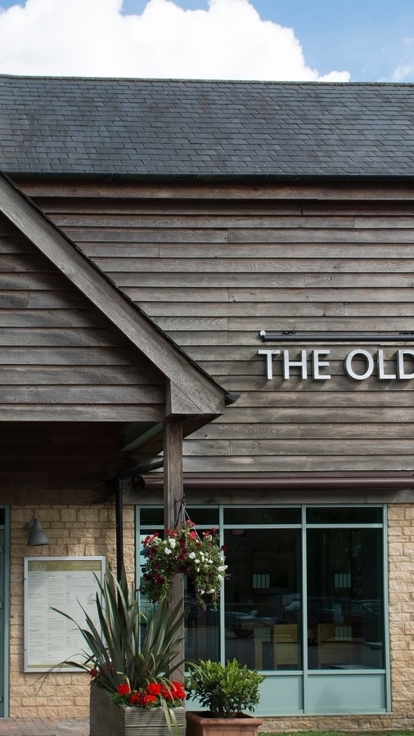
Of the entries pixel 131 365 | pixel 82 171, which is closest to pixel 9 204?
pixel 131 365

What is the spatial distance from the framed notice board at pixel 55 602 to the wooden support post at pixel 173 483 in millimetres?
4322

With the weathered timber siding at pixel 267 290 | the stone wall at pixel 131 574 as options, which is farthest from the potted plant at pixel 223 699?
the weathered timber siding at pixel 267 290

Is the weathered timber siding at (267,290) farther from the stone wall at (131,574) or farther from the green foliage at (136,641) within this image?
the green foliage at (136,641)

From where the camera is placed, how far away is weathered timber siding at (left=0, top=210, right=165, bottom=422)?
8.98 meters

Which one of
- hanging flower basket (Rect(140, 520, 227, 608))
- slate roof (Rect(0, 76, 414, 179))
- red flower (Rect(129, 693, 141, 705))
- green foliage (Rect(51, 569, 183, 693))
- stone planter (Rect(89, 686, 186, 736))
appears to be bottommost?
stone planter (Rect(89, 686, 186, 736))

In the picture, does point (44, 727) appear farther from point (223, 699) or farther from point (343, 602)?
point (343, 602)

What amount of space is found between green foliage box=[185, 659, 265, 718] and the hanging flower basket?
922 mm

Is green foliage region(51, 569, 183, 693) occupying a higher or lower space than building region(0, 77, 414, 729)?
lower

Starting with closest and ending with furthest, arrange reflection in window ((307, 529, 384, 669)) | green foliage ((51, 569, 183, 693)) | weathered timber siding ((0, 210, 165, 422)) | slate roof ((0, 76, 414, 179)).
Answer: green foliage ((51, 569, 183, 693))
weathered timber siding ((0, 210, 165, 422))
reflection in window ((307, 529, 384, 669))
slate roof ((0, 76, 414, 179))

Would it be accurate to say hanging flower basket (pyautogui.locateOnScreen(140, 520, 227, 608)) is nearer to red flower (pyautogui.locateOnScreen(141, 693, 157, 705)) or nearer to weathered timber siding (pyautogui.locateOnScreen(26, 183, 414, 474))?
red flower (pyautogui.locateOnScreen(141, 693, 157, 705))

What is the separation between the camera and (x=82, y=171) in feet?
43.1

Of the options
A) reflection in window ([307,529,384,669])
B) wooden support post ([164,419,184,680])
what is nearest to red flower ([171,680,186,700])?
wooden support post ([164,419,184,680])

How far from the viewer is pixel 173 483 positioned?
888cm

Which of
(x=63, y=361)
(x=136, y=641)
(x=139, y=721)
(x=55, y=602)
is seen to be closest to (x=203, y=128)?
(x=55, y=602)
